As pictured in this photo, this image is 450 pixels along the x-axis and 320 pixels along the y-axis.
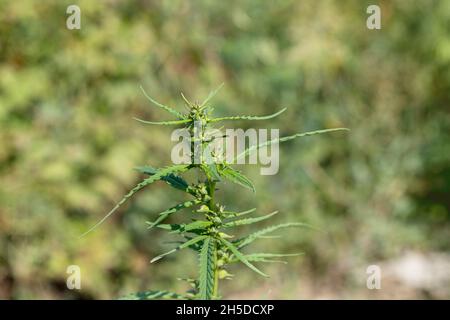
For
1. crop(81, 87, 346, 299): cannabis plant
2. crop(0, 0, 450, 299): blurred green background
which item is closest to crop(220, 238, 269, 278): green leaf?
crop(81, 87, 346, 299): cannabis plant

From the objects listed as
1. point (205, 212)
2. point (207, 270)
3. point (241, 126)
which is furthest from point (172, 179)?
point (241, 126)

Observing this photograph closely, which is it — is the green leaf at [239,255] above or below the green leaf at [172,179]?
below

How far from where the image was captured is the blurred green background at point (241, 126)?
382 cm

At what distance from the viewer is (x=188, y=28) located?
4.22 m

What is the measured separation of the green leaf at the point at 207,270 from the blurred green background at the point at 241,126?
2634 millimetres

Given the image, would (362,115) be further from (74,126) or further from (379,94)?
(74,126)

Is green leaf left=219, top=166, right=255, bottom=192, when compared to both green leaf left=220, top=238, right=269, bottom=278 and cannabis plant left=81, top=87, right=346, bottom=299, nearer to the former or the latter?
cannabis plant left=81, top=87, right=346, bottom=299

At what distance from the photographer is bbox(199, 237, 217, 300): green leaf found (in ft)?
3.64

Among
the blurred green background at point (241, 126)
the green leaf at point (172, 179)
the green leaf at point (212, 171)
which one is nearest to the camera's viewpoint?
the green leaf at point (212, 171)

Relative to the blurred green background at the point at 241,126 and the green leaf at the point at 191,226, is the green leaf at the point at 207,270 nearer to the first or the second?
the green leaf at the point at 191,226

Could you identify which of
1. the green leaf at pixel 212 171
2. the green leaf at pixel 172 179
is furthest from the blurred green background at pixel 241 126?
Result: the green leaf at pixel 212 171

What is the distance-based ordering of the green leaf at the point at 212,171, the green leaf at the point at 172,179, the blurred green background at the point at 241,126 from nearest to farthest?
the green leaf at the point at 212,171, the green leaf at the point at 172,179, the blurred green background at the point at 241,126

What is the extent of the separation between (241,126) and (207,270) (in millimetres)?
3124
